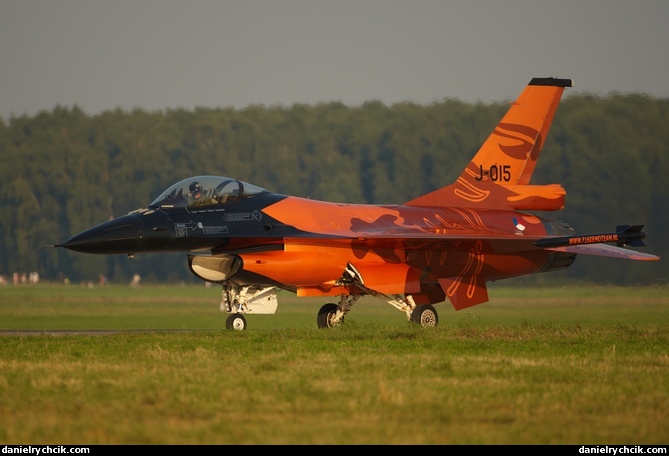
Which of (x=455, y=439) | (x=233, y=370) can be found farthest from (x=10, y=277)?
(x=455, y=439)

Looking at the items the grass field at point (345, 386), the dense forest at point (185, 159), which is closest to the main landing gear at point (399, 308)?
the grass field at point (345, 386)

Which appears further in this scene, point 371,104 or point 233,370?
point 371,104

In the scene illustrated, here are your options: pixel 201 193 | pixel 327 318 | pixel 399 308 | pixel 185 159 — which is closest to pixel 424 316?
pixel 399 308

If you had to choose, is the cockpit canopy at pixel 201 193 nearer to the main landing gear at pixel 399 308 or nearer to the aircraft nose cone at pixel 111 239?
the aircraft nose cone at pixel 111 239

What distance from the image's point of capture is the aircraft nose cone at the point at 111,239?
17.6 meters

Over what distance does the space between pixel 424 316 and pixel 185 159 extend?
37530 mm

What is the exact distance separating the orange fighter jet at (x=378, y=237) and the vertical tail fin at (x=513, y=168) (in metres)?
0.02

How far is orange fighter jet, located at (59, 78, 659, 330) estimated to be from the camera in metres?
18.6

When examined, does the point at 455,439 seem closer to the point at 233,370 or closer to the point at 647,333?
the point at 233,370

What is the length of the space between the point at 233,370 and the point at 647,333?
27.4 ft

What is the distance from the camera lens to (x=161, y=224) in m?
18.0

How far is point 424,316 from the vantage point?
2028 cm

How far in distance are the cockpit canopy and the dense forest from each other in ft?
78.3

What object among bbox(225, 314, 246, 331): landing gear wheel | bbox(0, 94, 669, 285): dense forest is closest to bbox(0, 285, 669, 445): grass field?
bbox(225, 314, 246, 331): landing gear wheel
